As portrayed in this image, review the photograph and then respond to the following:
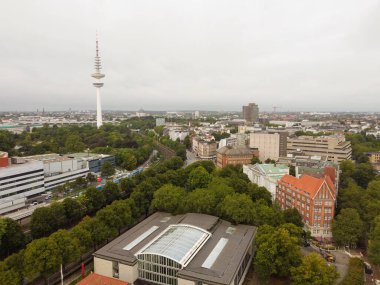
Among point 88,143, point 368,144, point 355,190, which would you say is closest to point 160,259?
point 355,190

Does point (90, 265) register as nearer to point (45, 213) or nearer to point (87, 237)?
point (87, 237)

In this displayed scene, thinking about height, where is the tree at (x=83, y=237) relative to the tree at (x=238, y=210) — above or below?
below

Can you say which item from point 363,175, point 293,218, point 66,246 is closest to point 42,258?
point 66,246

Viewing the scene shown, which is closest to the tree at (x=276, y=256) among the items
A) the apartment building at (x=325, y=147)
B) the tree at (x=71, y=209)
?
the tree at (x=71, y=209)

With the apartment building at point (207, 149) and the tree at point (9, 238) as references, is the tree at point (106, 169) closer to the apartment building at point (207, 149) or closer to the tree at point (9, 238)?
the tree at point (9, 238)

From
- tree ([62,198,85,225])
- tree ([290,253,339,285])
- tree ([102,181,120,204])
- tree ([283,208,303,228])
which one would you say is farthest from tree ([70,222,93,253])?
tree ([283,208,303,228])

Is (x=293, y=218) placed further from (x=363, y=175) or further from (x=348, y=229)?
(x=363, y=175)
